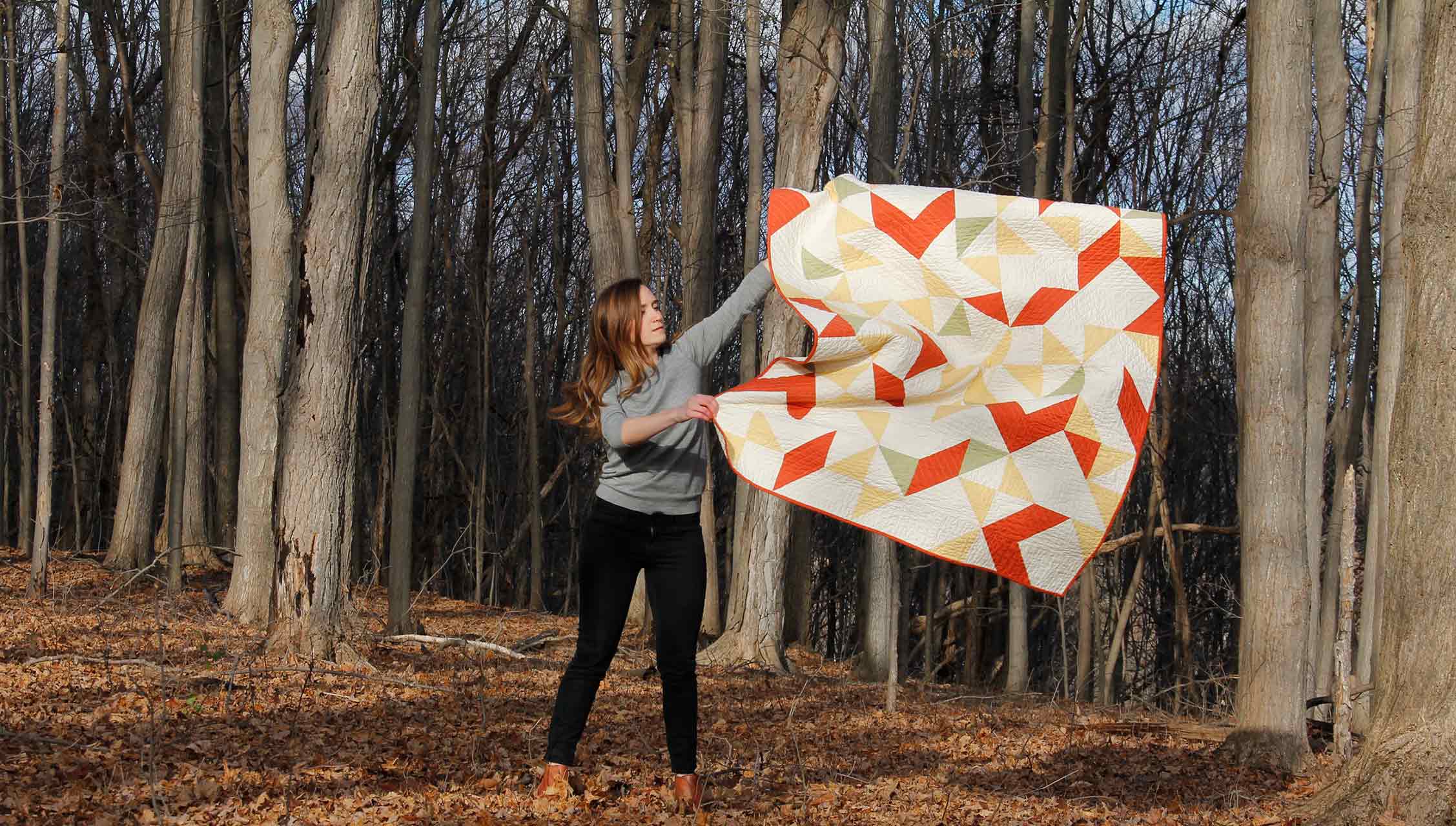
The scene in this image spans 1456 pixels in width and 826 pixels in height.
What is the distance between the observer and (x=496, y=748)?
634cm

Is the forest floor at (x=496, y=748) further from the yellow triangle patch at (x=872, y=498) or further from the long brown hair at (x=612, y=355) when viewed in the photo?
the long brown hair at (x=612, y=355)

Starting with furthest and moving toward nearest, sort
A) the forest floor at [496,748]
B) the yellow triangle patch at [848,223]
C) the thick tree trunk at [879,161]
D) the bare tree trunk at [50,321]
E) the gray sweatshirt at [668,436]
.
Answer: the bare tree trunk at [50,321], the thick tree trunk at [879,161], the yellow triangle patch at [848,223], the forest floor at [496,748], the gray sweatshirt at [668,436]

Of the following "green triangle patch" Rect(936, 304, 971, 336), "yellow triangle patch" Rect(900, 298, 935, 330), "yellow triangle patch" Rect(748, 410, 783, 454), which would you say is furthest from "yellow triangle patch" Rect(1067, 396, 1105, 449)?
"yellow triangle patch" Rect(748, 410, 783, 454)

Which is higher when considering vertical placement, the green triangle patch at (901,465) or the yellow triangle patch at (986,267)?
the yellow triangle patch at (986,267)

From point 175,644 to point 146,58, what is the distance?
1760 cm

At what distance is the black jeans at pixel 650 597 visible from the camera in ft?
15.6

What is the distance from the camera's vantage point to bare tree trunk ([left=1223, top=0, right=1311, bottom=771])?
284 inches

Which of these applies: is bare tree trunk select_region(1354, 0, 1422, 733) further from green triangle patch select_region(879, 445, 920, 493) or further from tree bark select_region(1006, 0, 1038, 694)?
green triangle patch select_region(879, 445, 920, 493)

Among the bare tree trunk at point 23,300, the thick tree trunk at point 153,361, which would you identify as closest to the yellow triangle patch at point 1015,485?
the bare tree trunk at point 23,300

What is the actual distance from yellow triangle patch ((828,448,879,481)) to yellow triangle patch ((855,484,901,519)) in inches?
2.0

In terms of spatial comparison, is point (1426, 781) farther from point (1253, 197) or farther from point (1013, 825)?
point (1253, 197)

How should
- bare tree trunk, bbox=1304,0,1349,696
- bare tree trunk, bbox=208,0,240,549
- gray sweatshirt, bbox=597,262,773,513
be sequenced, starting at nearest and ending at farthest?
Result: gray sweatshirt, bbox=597,262,773,513, bare tree trunk, bbox=1304,0,1349,696, bare tree trunk, bbox=208,0,240,549

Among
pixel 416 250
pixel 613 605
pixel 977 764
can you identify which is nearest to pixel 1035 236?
pixel 613 605

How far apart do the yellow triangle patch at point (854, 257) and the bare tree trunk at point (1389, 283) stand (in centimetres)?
575
